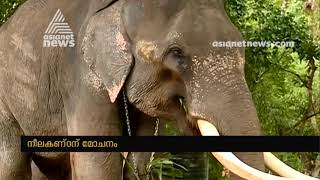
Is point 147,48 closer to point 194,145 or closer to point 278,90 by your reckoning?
Result: point 194,145

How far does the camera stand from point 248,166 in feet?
5.37

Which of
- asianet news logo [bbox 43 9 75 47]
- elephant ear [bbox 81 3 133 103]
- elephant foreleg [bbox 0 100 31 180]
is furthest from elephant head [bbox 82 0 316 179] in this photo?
elephant foreleg [bbox 0 100 31 180]

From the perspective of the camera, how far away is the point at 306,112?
7.43 feet

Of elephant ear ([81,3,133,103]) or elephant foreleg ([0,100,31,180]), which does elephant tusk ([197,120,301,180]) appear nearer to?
elephant ear ([81,3,133,103])

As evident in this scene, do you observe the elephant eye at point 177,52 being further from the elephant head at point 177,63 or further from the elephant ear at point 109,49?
the elephant ear at point 109,49

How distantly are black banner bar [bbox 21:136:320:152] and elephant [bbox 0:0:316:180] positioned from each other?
2cm

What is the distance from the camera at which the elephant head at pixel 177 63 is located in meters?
1.69

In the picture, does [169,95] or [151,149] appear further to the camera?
[151,149]

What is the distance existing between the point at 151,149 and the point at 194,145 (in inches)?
5.2

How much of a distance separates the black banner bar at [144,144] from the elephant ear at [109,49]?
0.48 feet

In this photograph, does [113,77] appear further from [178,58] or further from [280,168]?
[280,168]

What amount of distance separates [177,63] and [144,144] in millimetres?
322

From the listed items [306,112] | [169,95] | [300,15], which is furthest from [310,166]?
[169,95]

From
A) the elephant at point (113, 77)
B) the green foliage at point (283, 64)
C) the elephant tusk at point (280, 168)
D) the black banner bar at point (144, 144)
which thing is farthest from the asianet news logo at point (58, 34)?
the elephant tusk at point (280, 168)
